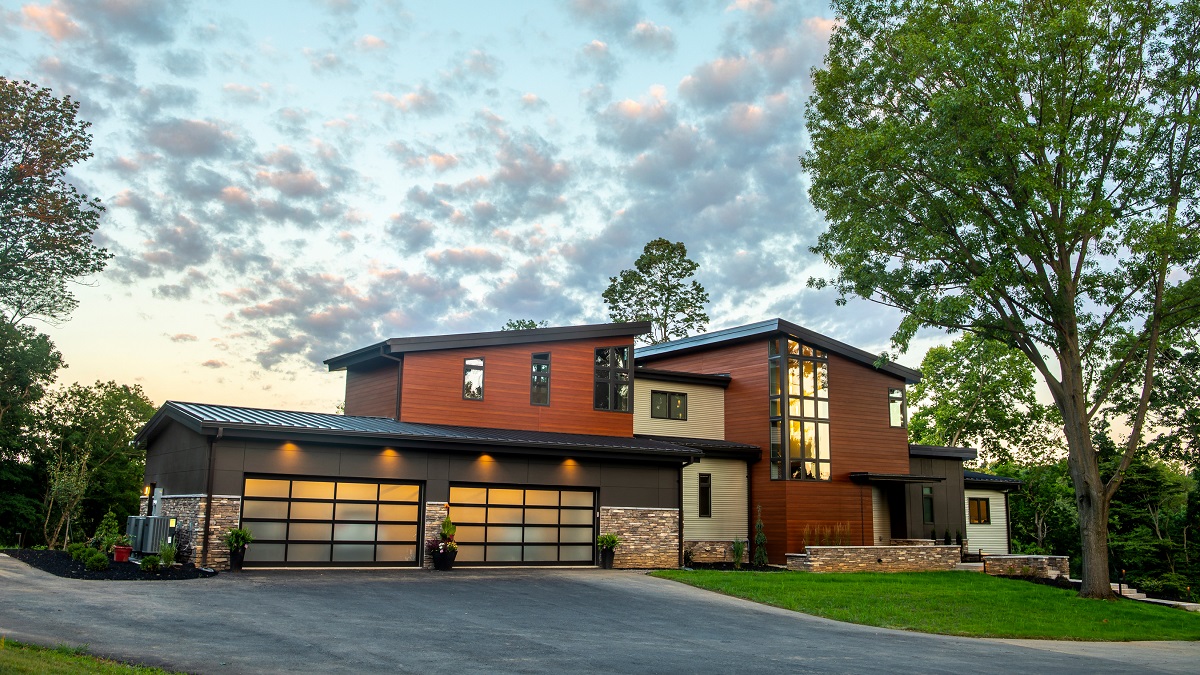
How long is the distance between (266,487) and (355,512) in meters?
2.11

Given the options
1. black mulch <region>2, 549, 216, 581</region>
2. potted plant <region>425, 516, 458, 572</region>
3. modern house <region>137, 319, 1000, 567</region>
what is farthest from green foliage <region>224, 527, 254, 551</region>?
potted plant <region>425, 516, 458, 572</region>

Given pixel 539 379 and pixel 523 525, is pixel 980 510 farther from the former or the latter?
pixel 523 525

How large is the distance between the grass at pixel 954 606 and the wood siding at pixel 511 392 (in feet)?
17.0

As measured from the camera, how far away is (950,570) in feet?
90.8

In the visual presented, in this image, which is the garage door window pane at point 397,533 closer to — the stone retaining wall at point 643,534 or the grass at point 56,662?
the stone retaining wall at point 643,534

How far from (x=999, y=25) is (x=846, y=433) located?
45.5 feet

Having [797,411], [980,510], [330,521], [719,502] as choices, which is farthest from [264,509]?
[980,510]

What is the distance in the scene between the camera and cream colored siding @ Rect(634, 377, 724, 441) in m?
28.4

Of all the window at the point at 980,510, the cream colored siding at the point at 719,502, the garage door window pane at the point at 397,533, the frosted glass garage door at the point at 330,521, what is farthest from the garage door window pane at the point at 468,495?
the window at the point at 980,510

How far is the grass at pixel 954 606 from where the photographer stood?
16938mm

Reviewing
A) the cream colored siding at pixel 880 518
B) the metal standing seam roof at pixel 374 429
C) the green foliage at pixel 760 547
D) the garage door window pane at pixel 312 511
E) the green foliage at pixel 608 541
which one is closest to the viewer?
the metal standing seam roof at pixel 374 429

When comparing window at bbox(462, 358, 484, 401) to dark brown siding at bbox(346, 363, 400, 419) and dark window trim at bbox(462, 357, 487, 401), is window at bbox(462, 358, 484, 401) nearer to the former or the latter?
dark window trim at bbox(462, 357, 487, 401)

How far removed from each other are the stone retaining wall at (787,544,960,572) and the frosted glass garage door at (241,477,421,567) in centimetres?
1134

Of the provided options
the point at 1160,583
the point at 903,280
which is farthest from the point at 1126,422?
the point at 1160,583
